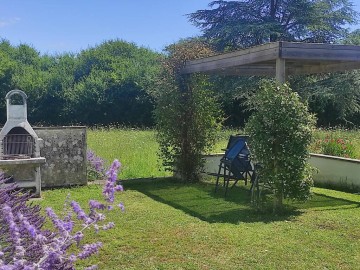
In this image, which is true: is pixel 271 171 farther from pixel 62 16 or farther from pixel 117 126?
pixel 62 16

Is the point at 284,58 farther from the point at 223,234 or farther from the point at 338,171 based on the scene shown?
the point at 338,171

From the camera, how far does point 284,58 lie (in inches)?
227

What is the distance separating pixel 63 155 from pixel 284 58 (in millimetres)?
4032

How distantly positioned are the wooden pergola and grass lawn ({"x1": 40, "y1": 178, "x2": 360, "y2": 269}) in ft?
6.12

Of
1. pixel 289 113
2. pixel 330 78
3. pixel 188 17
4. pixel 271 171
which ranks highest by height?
pixel 188 17

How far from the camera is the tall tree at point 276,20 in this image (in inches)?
819

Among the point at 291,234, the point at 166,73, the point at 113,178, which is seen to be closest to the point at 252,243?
the point at 291,234

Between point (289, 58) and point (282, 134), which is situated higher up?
point (289, 58)

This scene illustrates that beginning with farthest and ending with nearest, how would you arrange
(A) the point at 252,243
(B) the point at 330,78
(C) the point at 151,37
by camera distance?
1. (C) the point at 151,37
2. (B) the point at 330,78
3. (A) the point at 252,243

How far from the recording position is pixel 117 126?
70.4 feet

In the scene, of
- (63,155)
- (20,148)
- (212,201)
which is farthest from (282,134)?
(20,148)

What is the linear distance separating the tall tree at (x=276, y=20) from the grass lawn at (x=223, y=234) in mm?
15160

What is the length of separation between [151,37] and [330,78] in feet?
58.2

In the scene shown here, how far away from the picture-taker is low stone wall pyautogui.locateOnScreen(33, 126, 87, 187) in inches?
293
